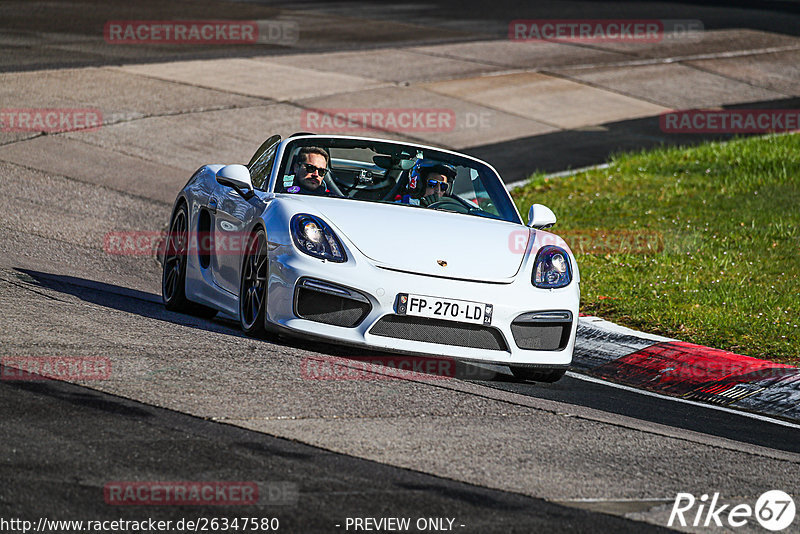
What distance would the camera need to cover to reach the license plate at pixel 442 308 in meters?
6.87

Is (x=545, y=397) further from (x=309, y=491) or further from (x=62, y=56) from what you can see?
(x=62, y=56)

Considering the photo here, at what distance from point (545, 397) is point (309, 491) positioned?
2637 millimetres

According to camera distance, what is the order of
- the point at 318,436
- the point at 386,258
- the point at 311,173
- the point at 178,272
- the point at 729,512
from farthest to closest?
1. the point at 178,272
2. the point at 311,173
3. the point at 386,258
4. the point at 318,436
5. the point at 729,512

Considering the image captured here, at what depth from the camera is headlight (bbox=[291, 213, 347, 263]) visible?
698cm

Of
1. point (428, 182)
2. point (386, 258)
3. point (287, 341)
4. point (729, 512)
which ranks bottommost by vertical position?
point (287, 341)

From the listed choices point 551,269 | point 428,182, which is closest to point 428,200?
point 428,182

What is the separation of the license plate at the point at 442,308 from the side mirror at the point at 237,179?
159cm

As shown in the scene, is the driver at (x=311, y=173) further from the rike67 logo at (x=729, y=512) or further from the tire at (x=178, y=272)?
the rike67 logo at (x=729, y=512)

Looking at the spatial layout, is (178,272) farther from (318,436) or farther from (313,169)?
(318,436)

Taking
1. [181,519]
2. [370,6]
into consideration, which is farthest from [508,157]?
[370,6]

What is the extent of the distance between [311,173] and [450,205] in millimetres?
932

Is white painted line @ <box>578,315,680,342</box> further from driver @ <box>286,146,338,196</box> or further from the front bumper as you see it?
driver @ <box>286,146,338,196</box>

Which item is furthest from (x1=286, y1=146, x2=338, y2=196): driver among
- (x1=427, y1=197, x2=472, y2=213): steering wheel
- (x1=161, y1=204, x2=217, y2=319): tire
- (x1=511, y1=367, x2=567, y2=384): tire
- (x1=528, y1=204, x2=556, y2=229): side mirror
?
(x1=511, y1=367, x2=567, y2=384): tire

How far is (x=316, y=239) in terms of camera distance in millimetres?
7062
